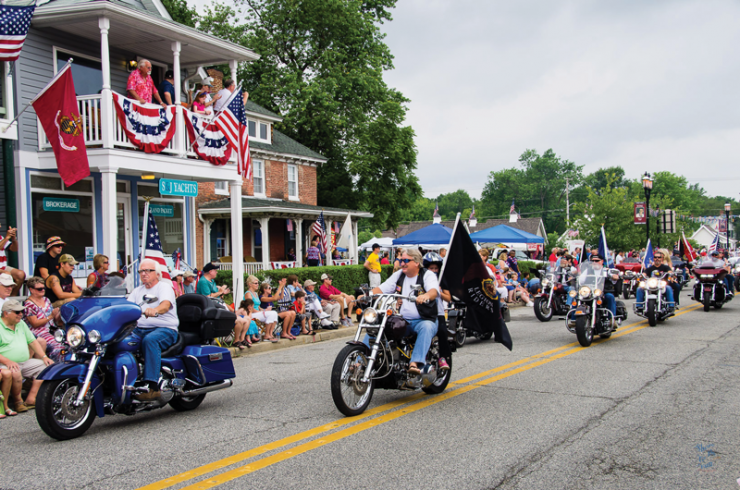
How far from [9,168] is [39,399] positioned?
939 centimetres

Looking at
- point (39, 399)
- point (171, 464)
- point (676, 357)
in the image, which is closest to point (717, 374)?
point (676, 357)

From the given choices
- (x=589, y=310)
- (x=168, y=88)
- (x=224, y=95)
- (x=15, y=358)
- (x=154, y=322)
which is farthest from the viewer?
(x=224, y=95)

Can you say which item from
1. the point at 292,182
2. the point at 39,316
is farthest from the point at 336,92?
the point at 39,316

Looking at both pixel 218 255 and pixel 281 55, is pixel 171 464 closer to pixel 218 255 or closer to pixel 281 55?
pixel 218 255

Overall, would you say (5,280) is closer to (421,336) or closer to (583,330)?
(421,336)

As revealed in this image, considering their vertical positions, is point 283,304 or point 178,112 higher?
point 178,112

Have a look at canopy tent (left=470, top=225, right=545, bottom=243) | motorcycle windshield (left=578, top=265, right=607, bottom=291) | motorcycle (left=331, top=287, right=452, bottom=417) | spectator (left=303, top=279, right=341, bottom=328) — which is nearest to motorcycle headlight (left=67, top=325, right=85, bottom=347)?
motorcycle (left=331, top=287, right=452, bottom=417)

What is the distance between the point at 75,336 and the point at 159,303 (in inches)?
39.5

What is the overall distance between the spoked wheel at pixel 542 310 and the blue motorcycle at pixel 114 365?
10.5 metres

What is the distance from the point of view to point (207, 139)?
53.4 feet

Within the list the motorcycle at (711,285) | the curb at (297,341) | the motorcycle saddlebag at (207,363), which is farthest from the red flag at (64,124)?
the motorcycle at (711,285)

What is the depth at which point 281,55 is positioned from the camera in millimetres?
39062

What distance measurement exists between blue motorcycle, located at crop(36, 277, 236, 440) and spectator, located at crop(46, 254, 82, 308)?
11.8 feet

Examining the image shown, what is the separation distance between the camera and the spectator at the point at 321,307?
14469 mm
